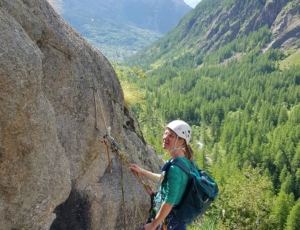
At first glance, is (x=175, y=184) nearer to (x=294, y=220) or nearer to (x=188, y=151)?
(x=188, y=151)

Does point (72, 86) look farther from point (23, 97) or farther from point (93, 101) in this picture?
point (23, 97)

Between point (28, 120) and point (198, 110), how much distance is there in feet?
462

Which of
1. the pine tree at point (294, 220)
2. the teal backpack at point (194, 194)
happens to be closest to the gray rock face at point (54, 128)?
the teal backpack at point (194, 194)

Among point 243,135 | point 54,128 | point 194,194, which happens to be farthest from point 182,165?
point 243,135

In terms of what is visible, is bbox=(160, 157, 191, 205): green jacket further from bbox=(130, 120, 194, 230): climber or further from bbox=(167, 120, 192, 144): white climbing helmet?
bbox=(167, 120, 192, 144): white climbing helmet

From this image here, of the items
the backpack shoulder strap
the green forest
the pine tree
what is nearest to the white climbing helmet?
the backpack shoulder strap

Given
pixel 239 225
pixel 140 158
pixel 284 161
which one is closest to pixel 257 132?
pixel 284 161

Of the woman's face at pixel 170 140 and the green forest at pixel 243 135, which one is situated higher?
the woman's face at pixel 170 140

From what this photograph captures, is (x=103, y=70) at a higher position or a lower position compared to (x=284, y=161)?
higher

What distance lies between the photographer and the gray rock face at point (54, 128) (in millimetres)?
4980

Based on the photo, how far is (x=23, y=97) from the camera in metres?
5.02

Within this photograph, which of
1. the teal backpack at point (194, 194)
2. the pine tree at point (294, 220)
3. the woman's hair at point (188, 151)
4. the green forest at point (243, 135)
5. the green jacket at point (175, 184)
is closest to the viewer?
the green jacket at point (175, 184)

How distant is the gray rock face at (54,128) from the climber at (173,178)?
1364 millimetres

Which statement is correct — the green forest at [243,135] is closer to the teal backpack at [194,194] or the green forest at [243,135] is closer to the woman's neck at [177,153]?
the woman's neck at [177,153]
